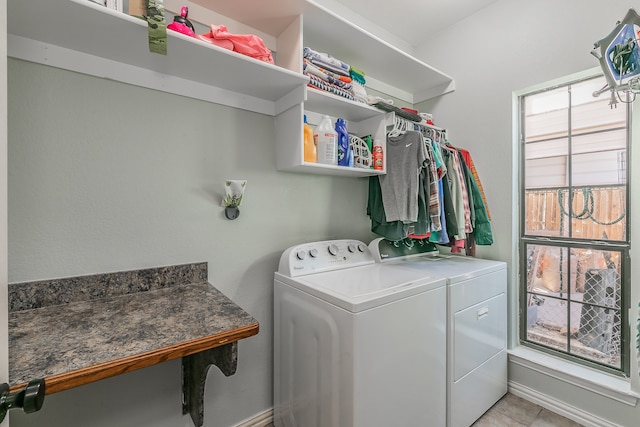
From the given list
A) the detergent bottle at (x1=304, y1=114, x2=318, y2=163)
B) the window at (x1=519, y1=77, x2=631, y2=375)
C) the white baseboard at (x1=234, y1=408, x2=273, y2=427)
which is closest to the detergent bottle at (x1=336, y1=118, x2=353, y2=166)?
the detergent bottle at (x1=304, y1=114, x2=318, y2=163)

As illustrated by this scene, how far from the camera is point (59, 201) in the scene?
3.97ft

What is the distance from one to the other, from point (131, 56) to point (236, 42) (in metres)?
0.45

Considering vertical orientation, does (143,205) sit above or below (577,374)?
above

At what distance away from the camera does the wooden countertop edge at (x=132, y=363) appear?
A: 0.72 m

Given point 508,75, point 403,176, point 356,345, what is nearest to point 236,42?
point 403,176

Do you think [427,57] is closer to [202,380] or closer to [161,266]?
[161,266]

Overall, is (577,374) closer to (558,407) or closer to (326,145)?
(558,407)

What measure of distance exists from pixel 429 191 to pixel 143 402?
1.89 metres

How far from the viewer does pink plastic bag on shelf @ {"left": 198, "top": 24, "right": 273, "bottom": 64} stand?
4.28 feet

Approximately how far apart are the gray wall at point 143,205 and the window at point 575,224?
1.63m

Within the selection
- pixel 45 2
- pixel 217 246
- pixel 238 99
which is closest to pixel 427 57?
pixel 238 99

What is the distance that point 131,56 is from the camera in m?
1.27

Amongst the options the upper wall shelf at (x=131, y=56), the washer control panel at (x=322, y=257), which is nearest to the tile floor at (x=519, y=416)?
the washer control panel at (x=322, y=257)

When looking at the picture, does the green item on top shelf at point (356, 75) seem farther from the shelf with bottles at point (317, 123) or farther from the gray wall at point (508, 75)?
the gray wall at point (508, 75)
